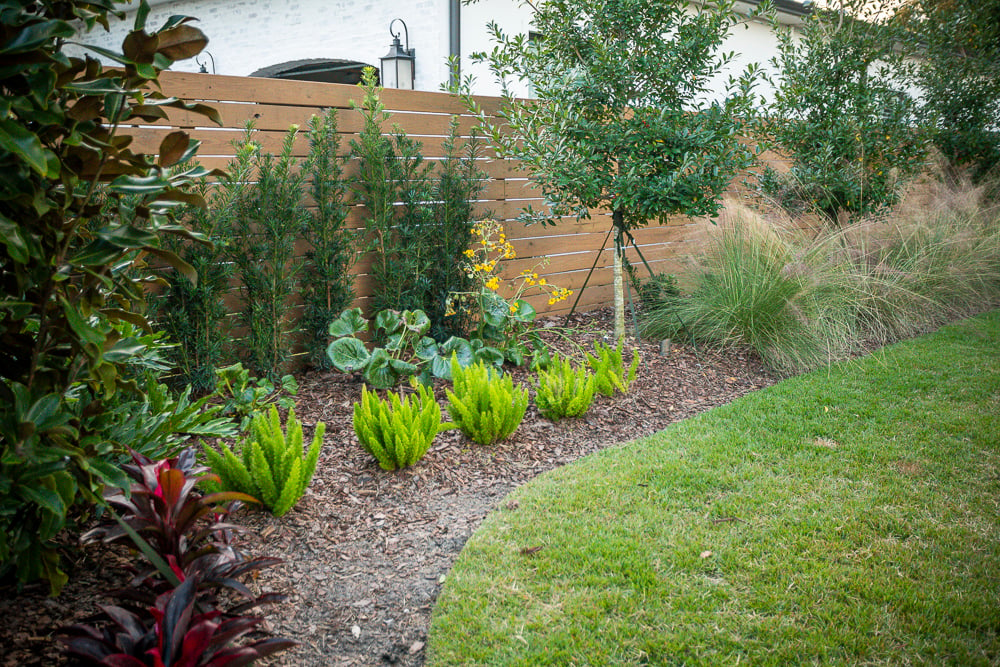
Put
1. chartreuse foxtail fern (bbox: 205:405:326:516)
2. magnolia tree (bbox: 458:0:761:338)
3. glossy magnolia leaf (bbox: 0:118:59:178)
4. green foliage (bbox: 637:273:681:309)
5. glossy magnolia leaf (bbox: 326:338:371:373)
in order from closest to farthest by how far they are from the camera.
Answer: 1. glossy magnolia leaf (bbox: 0:118:59:178)
2. chartreuse foxtail fern (bbox: 205:405:326:516)
3. glossy magnolia leaf (bbox: 326:338:371:373)
4. magnolia tree (bbox: 458:0:761:338)
5. green foliage (bbox: 637:273:681:309)

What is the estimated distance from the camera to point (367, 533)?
2.95 metres

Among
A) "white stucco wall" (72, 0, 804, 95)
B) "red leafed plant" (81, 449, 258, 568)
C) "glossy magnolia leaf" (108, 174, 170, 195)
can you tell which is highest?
"white stucco wall" (72, 0, 804, 95)

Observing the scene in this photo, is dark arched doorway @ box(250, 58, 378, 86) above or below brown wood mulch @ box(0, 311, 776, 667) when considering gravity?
above

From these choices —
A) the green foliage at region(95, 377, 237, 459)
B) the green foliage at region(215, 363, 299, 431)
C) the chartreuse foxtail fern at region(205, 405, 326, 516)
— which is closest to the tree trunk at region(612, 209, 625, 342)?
the green foliage at region(215, 363, 299, 431)

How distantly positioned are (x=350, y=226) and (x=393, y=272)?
0.46m

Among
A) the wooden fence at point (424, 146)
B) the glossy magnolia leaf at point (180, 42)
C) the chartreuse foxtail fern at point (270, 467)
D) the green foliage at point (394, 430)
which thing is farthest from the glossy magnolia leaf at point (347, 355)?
the glossy magnolia leaf at point (180, 42)

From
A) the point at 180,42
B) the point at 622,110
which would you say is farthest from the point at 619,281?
the point at 180,42

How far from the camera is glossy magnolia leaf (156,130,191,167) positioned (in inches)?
73.7

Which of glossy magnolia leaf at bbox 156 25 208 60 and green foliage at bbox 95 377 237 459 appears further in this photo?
green foliage at bbox 95 377 237 459

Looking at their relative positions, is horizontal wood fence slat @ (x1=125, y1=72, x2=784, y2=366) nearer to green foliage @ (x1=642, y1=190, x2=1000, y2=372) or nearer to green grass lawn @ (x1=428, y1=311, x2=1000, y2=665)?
green foliage @ (x1=642, y1=190, x2=1000, y2=372)

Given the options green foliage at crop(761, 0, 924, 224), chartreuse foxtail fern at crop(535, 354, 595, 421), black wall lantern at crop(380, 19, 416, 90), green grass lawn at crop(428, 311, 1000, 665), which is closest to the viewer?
green grass lawn at crop(428, 311, 1000, 665)

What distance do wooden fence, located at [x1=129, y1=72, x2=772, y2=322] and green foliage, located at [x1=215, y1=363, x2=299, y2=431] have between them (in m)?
0.58

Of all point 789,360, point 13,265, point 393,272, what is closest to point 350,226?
point 393,272

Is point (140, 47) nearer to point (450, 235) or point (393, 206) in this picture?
point (393, 206)
